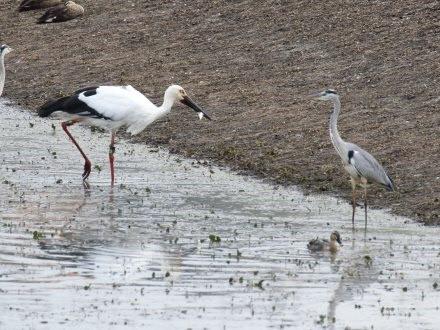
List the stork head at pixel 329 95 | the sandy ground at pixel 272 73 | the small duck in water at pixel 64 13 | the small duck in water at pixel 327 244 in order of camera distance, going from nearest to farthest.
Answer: the small duck in water at pixel 327 244, the stork head at pixel 329 95, the sandy ground at pixel 272 73, the small duck in water at pixel 64 13

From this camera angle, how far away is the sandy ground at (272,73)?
17.5 meters

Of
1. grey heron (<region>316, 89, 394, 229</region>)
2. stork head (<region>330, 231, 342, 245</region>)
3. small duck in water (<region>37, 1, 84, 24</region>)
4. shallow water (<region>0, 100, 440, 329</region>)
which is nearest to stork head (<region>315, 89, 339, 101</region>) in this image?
grey heron (<region>316, 89, 394, 229</region>)

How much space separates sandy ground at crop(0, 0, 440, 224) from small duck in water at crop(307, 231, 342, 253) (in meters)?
1.71

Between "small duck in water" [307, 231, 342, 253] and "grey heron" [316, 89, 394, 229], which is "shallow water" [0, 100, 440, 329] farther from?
"grey heron" [316, 89, 394, 229]

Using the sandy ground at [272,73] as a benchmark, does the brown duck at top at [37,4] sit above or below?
above

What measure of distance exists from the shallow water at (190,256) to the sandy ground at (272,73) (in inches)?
35.1

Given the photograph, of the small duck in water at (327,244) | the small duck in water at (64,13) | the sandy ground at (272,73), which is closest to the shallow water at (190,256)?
the small duck in water at (327,244)

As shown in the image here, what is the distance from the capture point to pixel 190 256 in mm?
12883

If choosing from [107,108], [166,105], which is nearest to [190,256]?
[107,108]

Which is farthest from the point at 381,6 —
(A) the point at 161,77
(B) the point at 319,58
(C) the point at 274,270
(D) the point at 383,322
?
(D) the point at 383,322

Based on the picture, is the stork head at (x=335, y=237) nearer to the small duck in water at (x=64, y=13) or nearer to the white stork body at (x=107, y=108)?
the white stork body at (x=107, y=108)

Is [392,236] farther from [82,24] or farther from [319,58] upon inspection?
[82,24]

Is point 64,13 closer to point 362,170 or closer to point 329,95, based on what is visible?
point 329,95

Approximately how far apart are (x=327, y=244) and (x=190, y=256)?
1.29 m
